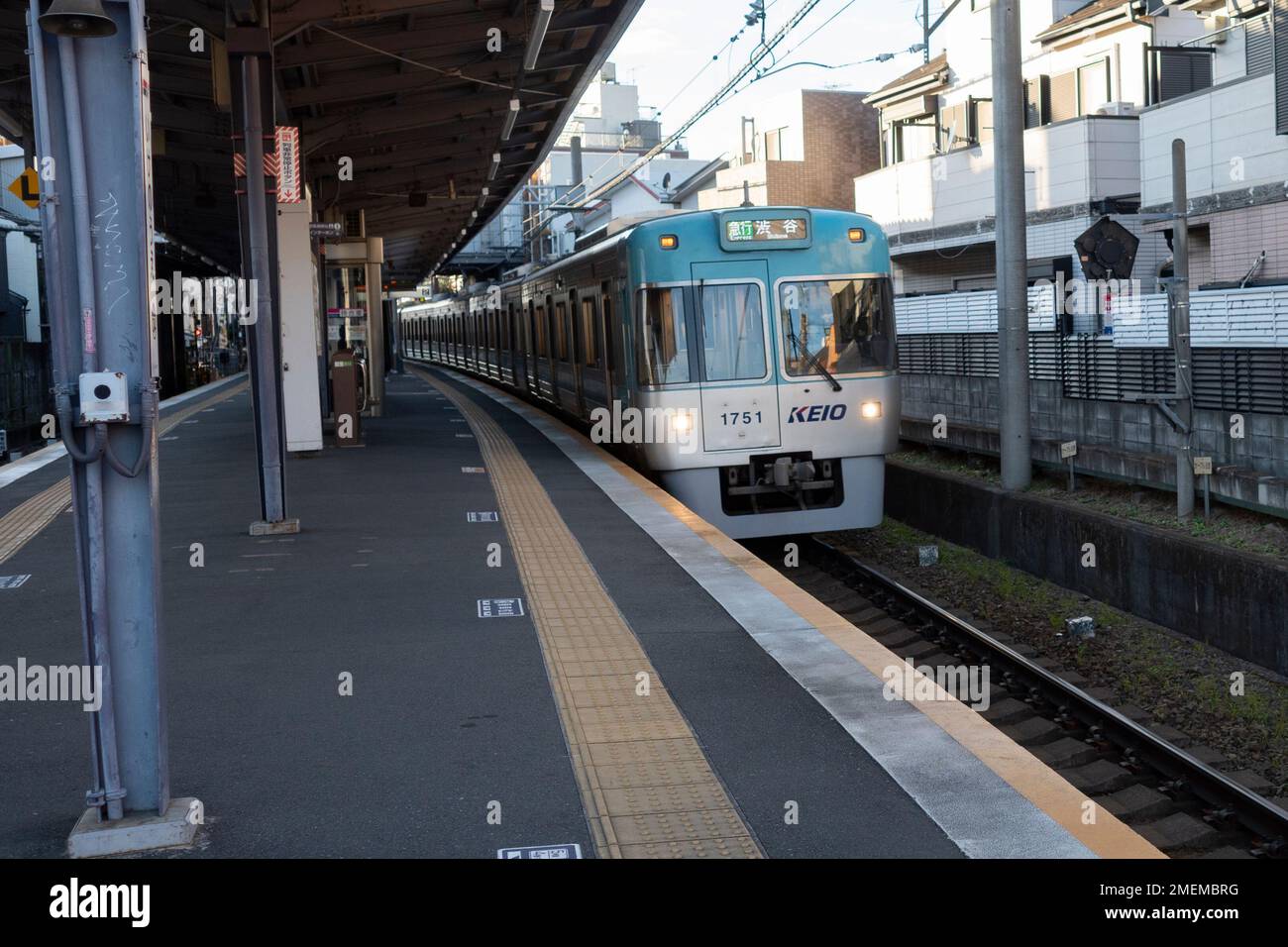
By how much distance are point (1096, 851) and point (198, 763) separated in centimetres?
308

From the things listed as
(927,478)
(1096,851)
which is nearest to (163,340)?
(927,478)

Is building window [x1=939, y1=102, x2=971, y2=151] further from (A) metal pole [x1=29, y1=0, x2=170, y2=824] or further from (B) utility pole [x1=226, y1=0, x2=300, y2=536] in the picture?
(A) metal pole [x1=29, y1=0, x2=170, y2=824]

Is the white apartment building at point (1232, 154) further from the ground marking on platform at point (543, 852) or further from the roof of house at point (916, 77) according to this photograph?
the ground marking on platform at point (543, 852)

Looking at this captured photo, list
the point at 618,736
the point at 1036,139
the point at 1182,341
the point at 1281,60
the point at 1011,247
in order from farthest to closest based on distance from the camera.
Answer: the point at 1036,139
the point at 1281,60
the point at 1011,247
the point at 1182,341
the point at 618,736

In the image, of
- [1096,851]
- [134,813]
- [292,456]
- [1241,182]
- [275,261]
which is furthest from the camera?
[1241,182]

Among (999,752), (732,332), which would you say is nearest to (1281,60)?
(732,332)

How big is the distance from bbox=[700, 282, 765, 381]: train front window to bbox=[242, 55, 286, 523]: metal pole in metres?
3.60

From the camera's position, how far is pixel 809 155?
36.3m

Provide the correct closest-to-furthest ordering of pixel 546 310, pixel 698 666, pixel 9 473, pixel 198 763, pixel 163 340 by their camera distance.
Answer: pixel 198 763
pixel 698 666
pixel 9 473
pixel 546 310
pixel 163 340

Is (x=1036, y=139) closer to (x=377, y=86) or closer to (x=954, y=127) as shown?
(x=954, y=127)

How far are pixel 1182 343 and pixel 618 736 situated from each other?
791 centimetres

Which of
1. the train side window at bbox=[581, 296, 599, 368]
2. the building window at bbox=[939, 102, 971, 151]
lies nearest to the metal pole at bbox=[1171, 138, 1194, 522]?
the train side window at bbox=[581, 296, 599, 368]

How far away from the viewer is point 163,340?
124ft

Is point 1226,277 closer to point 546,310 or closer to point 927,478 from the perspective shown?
point 927,478
